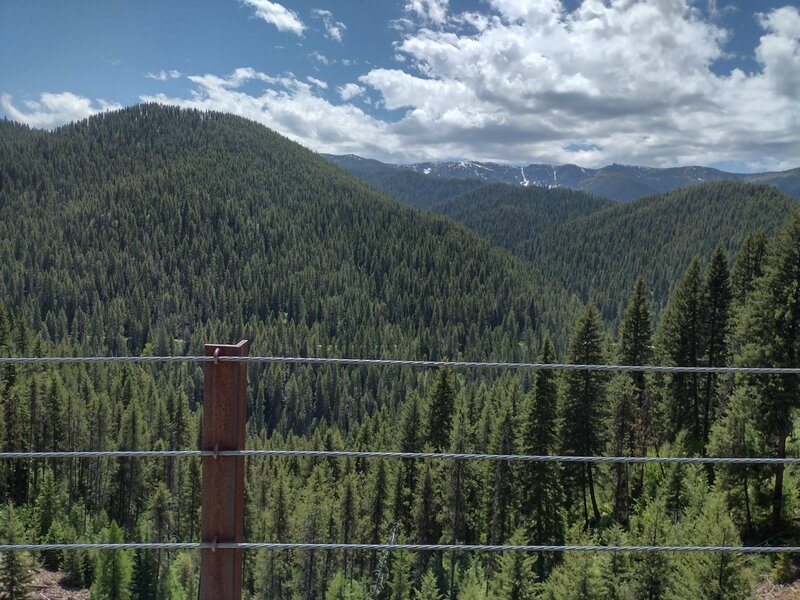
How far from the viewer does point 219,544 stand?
3.30 m

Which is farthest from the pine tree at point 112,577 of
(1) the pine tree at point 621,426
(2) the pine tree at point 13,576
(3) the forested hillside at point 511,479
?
(1) the pine tree at point 621,426

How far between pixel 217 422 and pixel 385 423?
51.7 metres

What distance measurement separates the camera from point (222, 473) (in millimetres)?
3334

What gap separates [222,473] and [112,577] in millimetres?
37143

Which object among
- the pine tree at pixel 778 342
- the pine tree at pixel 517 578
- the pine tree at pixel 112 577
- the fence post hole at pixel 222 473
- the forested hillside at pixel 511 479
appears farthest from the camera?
the pine tree at pixel 112 577

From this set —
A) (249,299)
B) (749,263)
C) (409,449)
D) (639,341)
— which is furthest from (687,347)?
(249,299)

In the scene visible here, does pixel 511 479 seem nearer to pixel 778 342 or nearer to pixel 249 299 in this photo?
pixel 778 342

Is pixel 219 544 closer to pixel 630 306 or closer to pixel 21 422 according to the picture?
pixel 630 306

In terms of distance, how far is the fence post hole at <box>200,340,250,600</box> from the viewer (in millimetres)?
3293

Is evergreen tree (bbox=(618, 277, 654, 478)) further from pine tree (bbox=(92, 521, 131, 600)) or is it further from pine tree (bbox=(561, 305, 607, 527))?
pine tree (bbox=(92, 521, 131, 600))

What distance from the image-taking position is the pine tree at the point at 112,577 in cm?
3247

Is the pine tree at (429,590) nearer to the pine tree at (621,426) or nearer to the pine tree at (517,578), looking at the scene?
the pine tree at (517,578)

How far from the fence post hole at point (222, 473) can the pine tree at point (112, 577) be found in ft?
115

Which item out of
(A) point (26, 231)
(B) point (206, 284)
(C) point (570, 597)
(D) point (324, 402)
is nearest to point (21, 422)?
(C) point (570, 597)
